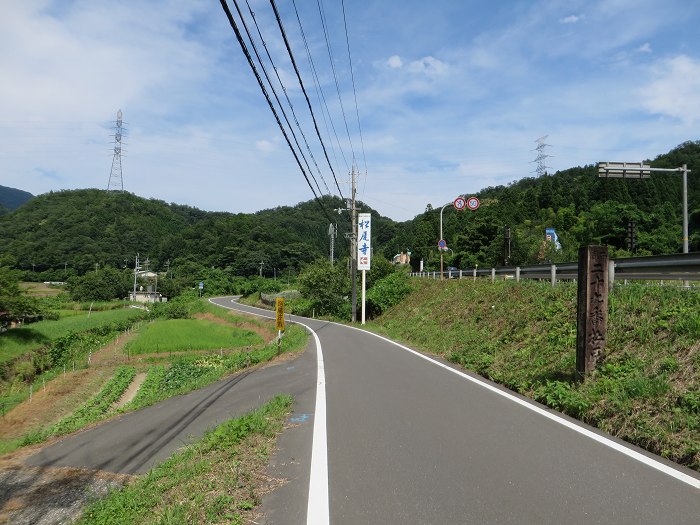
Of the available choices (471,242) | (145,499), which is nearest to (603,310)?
(145,499)

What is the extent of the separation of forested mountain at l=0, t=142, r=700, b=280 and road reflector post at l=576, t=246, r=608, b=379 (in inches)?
1138

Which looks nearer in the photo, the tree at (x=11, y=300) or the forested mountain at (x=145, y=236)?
the tree at (x=11, y=300)

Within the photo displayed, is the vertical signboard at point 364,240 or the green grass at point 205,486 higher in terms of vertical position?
the vertical signboard at point 364,240

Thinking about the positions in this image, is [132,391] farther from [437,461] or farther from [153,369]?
[437,461]

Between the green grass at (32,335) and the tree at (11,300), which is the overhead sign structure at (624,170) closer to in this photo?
the green grass at (32,335)

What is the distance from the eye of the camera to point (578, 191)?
8806cm

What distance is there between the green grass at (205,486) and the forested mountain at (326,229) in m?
30.4

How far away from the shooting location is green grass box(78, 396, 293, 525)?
388 cm

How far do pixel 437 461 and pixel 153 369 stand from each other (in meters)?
24.9

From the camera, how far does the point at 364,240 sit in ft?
109

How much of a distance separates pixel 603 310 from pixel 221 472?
603cm

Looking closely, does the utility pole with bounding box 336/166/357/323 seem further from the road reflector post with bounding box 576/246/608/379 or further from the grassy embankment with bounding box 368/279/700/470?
the road reflector post with bounding box 576/246/608/379

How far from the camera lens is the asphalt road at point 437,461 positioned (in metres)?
3.62

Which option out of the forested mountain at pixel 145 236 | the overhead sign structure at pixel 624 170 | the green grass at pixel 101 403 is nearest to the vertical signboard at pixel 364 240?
the green grass at pixel 101 403
